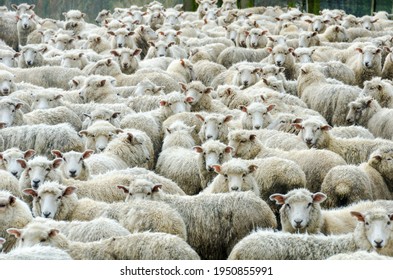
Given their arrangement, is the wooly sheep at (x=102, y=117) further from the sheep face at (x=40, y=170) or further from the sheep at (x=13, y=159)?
the sheep face at (x=40, y=170)

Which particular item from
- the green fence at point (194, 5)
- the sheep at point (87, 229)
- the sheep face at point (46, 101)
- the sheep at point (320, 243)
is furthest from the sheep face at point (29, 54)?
the green fence at point (194, 5)

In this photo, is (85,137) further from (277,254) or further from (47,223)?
(277,254)

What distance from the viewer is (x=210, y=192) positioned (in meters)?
8.51

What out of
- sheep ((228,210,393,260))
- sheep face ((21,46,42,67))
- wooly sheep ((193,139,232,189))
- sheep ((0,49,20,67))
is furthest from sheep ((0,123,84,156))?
sheep ((0,49,20,67))

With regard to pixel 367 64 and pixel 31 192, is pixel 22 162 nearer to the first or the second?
pixel 31 192

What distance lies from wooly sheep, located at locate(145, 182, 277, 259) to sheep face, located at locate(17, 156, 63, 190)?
4.47 feet

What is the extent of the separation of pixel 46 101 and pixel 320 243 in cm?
568

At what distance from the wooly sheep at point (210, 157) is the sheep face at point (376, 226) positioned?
235 cm

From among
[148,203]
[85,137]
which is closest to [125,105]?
[85,137]

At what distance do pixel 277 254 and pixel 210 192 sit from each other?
2.01 meters

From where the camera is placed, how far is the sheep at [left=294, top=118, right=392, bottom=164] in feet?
31.9

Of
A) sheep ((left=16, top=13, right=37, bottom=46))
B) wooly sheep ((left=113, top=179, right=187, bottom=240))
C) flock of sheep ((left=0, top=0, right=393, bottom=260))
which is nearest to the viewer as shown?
flock of sheep ((left=0, top=0, right=393, bottom=260))

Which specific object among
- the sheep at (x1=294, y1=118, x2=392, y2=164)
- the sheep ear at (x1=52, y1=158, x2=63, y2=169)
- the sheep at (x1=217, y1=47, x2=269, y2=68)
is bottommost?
the sheep at (x1=217, y1=47, x2=269, y2=68)

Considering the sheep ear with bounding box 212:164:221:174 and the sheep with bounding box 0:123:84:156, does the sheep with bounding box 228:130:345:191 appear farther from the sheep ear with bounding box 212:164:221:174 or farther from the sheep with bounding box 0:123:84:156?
the sheep with bounding box 0:123:84:156
